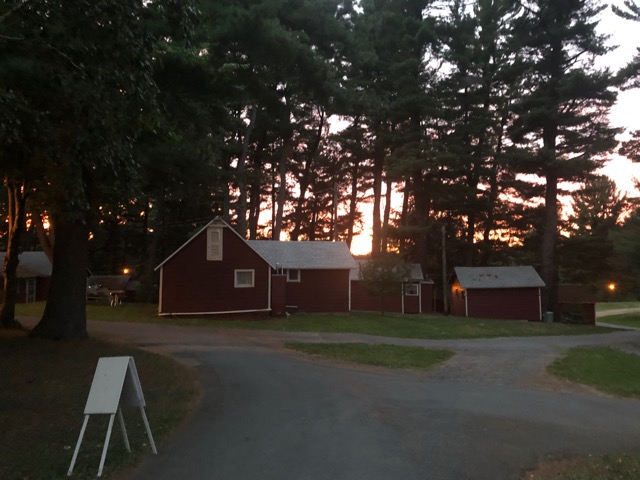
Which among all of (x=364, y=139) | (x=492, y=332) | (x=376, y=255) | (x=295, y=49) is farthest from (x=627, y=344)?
(x=364, y=139)

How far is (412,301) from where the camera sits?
39.3 metres

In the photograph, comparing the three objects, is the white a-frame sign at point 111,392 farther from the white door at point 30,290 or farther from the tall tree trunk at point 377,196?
the tall tree trunk at point 377,196

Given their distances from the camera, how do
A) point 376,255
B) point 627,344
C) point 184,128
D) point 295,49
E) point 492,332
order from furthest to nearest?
point 376,255 < point 492,332 < point 627,344 < point 295,49 < point 184,128

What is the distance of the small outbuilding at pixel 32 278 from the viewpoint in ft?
119

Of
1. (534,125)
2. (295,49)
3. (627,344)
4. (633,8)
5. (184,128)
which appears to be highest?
(633,8)

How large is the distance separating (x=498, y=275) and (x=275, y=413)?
3410cm

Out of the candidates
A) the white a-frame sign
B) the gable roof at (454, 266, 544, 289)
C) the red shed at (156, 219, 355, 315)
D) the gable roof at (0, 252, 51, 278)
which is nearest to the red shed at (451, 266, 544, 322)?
the gable roof at (454, 266, 544, 289)

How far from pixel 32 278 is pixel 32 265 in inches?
69.3

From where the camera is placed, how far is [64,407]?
8.14m

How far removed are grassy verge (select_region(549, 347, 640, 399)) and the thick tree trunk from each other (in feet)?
44.6

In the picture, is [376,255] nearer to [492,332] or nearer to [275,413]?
[492,332]

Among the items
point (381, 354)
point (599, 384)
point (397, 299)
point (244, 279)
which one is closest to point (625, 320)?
point (397, 299)

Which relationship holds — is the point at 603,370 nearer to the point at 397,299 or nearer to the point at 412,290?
the point at 397,299

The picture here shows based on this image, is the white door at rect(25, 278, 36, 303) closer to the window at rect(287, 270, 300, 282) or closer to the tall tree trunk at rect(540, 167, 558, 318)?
the window at rect(287, 270, 300, 282)
